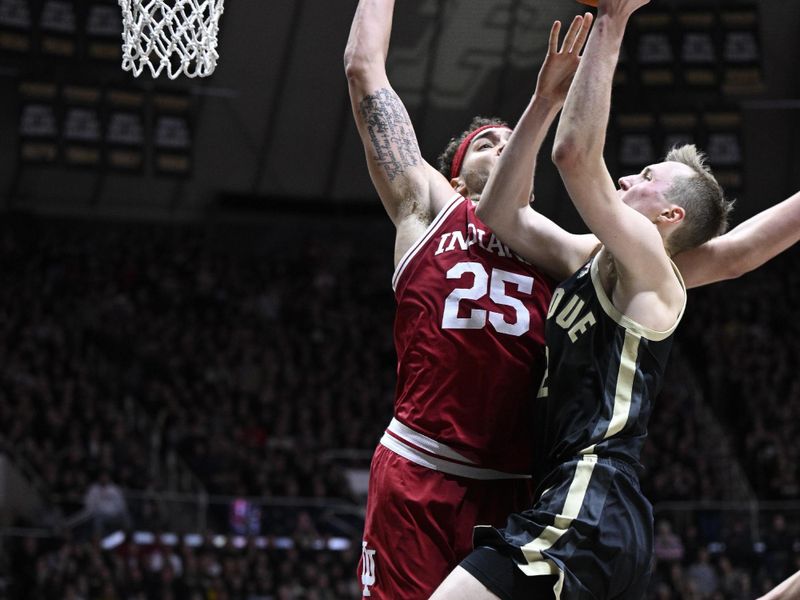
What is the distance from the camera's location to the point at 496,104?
71.8ft

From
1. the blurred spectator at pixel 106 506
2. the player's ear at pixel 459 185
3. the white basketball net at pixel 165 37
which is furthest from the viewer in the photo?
the blurred spectator at pixel 106 506

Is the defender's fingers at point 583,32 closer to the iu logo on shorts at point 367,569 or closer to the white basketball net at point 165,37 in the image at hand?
the white basketball net at point 165,37

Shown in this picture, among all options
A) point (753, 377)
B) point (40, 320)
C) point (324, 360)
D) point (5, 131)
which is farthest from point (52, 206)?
point (753, 377)

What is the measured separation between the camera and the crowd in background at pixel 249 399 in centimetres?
1381

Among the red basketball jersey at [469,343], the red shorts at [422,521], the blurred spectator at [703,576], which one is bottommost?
the blurred spectator at [703,576]

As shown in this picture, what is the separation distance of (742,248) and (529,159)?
3.25ft

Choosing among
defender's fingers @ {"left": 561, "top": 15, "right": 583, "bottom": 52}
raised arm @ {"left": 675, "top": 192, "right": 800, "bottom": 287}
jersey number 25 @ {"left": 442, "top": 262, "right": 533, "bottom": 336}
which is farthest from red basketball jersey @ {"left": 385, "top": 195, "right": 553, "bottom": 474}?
defender's fingers @ {"left": 561, "top": 15, "right": 583, "bottom": 52}

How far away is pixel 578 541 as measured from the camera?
11.7ft

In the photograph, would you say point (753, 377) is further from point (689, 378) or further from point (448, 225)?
point (448, 225)

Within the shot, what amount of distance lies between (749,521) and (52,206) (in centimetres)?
1576

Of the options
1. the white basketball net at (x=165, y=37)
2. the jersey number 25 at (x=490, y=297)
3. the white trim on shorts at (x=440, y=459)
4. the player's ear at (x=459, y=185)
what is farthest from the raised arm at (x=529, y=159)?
the white basketball net at (x=165, y=37)

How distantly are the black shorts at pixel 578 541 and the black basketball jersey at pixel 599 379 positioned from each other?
0.08m

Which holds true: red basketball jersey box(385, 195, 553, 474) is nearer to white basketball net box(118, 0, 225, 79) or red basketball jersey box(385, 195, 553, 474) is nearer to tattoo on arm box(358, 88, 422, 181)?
tattoo on arm box(358, 88, 422, 181)

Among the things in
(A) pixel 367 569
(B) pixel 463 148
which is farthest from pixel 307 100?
(A) pixel 367 569
